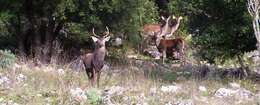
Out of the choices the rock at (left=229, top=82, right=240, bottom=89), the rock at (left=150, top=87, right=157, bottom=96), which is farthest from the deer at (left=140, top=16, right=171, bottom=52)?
the rock at (left=150, top=87, right=157, bottom=96)

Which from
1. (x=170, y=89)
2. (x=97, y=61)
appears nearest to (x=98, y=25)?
(x=97, y=61)

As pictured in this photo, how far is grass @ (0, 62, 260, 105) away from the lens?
10867 mm

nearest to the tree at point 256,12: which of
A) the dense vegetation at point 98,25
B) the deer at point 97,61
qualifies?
the dense vegetation at point 98,25

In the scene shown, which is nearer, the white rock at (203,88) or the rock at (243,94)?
the rock at (243,94)

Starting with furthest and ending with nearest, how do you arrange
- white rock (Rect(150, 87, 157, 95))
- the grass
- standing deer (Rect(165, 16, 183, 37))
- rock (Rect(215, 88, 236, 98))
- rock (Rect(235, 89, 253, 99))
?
standing deer (Rect(165, 16, 183, 37)), rock (Rect(215, 88, 236, 98)), rock (Rect(235, 89, 253, 99)), white rock (Rect(150, 87, 157, 95)), the grass

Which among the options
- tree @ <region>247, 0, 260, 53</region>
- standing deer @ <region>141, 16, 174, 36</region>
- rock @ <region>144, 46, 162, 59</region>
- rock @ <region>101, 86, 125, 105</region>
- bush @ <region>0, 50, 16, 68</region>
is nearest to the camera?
rock @ <region>101, 86, 125, 105</region>

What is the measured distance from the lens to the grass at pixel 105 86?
428 inches

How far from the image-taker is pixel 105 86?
519 inches

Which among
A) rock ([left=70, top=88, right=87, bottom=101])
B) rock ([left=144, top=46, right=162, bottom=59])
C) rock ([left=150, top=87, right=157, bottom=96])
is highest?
rock ([left=70, top=88, right=87, bottom=101])

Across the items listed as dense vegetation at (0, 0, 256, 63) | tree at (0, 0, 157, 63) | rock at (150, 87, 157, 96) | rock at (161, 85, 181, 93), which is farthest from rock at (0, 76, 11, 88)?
tree at (0, 0, 157, 63)

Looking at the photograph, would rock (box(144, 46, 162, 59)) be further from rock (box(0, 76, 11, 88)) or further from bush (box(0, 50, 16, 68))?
rock (box(0, 76, 11, 88))

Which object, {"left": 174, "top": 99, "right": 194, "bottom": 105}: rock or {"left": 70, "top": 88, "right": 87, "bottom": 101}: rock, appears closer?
{"left": 70, "top": 88, "right": 87, "bottom": 101}: rock

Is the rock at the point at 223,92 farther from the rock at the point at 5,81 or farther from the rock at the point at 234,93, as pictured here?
the rock at the point at 5,81

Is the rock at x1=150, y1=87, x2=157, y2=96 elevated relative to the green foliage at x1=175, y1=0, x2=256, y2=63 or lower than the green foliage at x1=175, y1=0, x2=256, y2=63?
lower
